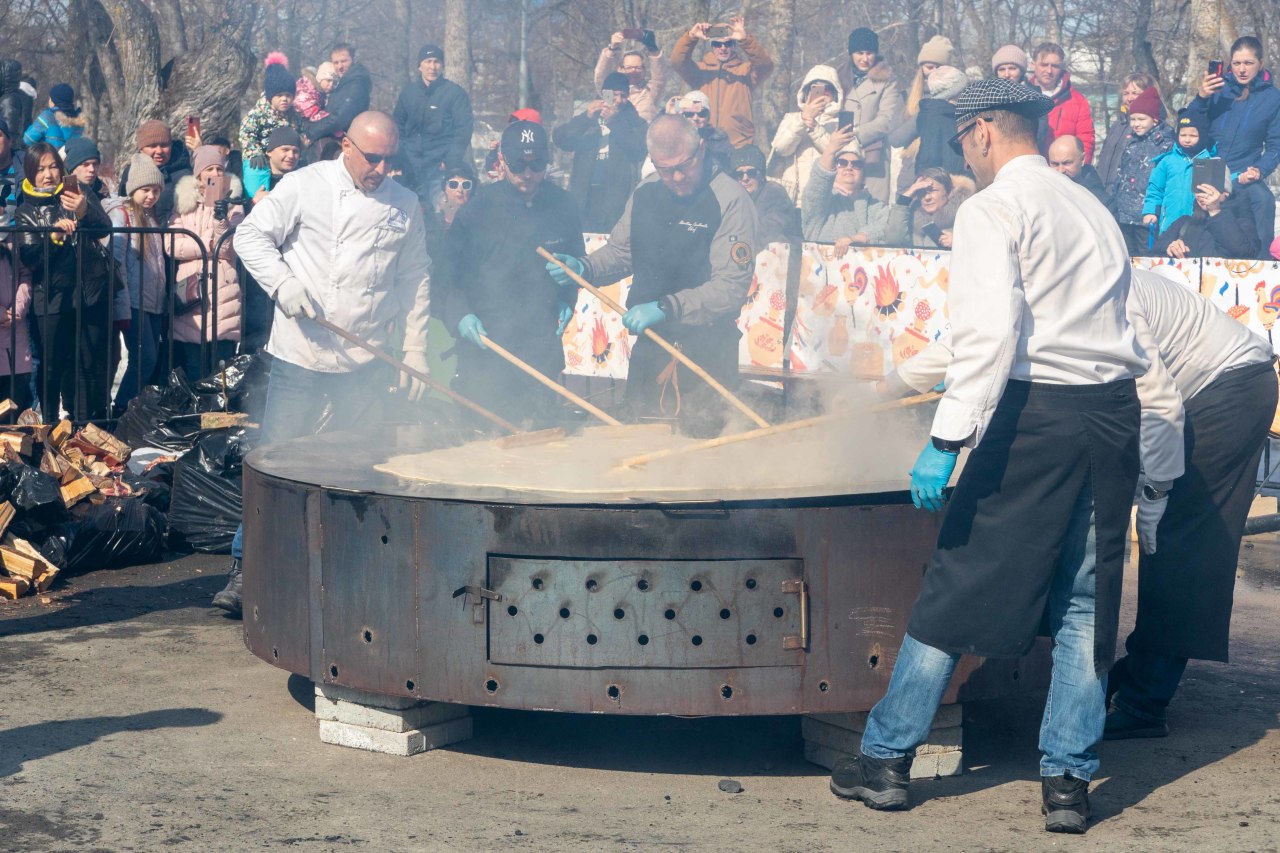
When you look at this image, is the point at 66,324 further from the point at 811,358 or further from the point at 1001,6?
the point at 1001,6

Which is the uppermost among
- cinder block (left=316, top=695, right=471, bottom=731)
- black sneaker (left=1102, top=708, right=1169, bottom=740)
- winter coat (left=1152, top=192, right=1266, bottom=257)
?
winter coat (left=1152, top=192, right=1266, bottom=257)

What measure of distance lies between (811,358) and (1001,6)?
21.7 meters

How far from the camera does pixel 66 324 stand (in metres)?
8.82

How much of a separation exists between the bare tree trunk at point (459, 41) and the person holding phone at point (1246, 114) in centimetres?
1464

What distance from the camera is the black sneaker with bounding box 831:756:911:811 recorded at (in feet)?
13.9

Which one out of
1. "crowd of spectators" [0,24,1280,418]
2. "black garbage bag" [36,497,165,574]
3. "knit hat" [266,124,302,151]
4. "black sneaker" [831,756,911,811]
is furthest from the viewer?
"knit hat" [266,124,302,151]

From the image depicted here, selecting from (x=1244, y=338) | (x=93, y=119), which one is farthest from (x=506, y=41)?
(x=1244, y=338)

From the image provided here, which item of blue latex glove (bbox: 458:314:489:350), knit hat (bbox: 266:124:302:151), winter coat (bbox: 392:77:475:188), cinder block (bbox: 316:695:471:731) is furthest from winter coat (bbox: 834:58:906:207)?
cinder block (bbox: 316:695:471:731)

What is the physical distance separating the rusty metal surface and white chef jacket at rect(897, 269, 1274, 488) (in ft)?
1.54

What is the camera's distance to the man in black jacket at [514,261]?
7797 mm

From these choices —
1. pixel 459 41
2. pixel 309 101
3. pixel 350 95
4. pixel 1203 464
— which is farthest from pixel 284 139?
pixel 459 41

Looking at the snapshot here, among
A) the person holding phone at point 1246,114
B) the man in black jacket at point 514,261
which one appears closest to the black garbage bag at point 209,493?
the man in black jacket at point 514,261

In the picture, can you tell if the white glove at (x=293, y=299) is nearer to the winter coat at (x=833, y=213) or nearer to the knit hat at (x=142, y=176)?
the knit hat at (x=142, y=176)

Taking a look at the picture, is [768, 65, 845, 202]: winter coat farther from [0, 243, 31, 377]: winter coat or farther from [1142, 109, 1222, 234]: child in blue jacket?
[0, 243, 31, 377]: winter coat
